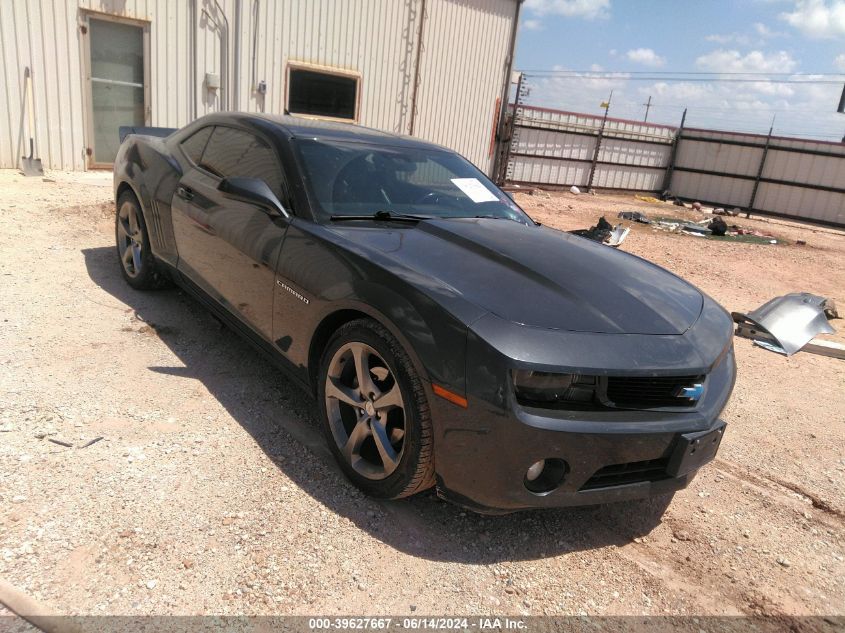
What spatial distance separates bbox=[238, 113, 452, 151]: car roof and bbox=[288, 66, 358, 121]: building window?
306 inches

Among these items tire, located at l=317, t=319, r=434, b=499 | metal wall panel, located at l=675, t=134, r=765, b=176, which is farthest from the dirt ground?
metal wall panel, located at l=675, t=134, r=765, b=176

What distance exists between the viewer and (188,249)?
388cm

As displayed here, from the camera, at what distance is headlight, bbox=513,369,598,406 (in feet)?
6.96

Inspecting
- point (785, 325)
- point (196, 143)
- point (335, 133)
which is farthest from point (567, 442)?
point (785, 325)

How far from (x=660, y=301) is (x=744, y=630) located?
1289 mm

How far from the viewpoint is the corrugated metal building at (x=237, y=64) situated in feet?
28.4

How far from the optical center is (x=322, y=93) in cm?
1155

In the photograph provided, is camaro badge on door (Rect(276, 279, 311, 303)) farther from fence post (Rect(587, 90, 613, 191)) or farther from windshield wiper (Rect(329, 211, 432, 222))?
fence post (Rect(587, 90, 613, 191))

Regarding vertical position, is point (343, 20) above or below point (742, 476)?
above

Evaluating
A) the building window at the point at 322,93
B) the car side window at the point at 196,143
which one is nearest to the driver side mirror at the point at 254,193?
the car side window at the point at 196,143

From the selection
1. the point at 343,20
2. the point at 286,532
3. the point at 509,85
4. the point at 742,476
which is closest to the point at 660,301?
the point at 742,476

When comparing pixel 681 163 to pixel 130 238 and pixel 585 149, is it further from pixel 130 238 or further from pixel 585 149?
pixel 130 238

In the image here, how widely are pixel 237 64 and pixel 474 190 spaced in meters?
7.99

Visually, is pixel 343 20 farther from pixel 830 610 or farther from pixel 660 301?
pixel 830 610
